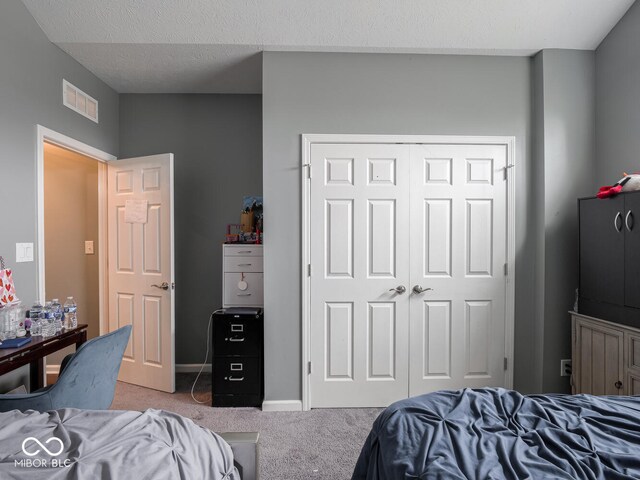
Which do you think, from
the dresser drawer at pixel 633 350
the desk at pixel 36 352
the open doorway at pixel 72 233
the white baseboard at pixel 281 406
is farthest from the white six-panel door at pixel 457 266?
the open doorway at pixel 72 233

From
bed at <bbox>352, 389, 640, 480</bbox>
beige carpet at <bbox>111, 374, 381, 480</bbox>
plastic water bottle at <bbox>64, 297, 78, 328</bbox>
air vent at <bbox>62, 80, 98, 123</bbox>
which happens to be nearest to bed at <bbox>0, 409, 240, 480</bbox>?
bed at <bbox>352, 389, 640, 480</bbox>

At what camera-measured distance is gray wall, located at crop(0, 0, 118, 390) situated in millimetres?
2217

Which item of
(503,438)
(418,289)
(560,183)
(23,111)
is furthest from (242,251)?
(560,183)

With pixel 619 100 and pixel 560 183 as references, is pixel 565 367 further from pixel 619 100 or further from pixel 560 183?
pixel 619 100

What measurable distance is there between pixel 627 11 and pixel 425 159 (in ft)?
5.76

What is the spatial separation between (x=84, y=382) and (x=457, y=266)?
260 cm

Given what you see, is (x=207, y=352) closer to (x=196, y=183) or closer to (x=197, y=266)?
(x=197, y=266)

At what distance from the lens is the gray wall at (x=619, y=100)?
256cm

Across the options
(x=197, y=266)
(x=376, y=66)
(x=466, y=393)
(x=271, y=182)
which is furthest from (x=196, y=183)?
(x=466, y=393)

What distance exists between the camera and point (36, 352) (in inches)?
76.2

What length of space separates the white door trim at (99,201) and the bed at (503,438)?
8.24 feet

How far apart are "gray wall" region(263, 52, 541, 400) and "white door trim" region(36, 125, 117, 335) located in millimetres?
1539

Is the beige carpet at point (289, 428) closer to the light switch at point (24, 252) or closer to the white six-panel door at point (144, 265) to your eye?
the white six-panel door at point (144, 265)

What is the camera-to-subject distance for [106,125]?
3.37 m
